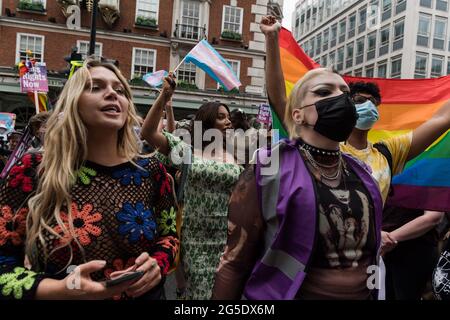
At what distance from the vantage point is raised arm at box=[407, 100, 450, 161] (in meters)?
2.18

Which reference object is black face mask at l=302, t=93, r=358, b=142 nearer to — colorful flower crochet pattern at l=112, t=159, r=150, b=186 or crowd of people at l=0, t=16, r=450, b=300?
crowd of people at l=0, t=16, r=450, b=300

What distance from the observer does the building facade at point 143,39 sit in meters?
18.3

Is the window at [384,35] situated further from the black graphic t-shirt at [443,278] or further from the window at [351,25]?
the black graphic t-shirt at [443,278]

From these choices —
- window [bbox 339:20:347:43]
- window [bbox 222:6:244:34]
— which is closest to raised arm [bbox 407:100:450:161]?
window [bbox 222:6:244:34]

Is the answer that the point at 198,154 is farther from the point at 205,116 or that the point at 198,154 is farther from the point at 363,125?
the point at 363,125

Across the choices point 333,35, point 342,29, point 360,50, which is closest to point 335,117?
point 360,50

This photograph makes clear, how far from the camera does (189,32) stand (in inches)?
797

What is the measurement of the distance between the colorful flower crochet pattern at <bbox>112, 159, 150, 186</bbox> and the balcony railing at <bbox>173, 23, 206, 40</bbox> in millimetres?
19257

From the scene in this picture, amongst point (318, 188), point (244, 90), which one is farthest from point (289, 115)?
point (244, 90)

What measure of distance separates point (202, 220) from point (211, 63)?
9.23 feet

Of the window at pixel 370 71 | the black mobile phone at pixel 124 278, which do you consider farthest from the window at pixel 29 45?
the window at pixel 370 71

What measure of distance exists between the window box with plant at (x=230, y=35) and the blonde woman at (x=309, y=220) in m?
19.6

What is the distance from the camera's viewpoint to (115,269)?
1621mm

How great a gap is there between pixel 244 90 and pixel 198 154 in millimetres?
17604
